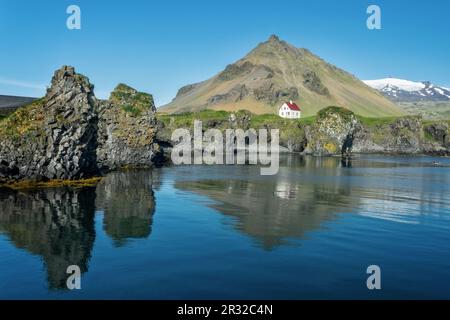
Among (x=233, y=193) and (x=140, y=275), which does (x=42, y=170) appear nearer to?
(x=233, y=193)

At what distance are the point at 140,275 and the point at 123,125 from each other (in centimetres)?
8744

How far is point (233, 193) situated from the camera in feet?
249

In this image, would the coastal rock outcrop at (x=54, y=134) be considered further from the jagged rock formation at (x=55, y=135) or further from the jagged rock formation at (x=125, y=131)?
the jagged rock formation at (x=125, y=131)

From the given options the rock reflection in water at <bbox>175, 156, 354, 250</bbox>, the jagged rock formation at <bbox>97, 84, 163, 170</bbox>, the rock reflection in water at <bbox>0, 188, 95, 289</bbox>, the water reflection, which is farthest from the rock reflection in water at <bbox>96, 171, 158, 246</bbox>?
the jagged rock formation at <bbox>97, 84, 163, 170</bbox>

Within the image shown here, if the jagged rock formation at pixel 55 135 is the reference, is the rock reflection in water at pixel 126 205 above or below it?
below

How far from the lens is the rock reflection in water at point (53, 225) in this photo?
119 feet

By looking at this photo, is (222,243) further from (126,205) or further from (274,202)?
(274,202)

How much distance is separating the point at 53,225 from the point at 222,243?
20.0 meters

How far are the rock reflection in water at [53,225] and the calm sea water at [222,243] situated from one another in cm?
11

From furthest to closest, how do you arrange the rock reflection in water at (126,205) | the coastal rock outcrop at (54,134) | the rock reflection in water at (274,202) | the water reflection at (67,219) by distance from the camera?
the coastal rock outcrop at (54,134), the rock reflection in water at (274,202), the rock reflection in water at (126,205), the water reflection at (67,219)

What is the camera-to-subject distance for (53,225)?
→ 48.4 m

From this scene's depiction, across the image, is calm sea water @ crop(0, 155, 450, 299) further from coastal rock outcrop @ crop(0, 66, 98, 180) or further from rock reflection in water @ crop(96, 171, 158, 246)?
coastal rock outcrop @ crop(0, 66, 98, 180)

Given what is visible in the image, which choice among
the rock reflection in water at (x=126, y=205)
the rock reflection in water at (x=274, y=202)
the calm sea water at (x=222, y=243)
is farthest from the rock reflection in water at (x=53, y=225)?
the rock reflection in water at (x=274, y=202)

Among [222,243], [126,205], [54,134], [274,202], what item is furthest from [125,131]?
[222,243]
